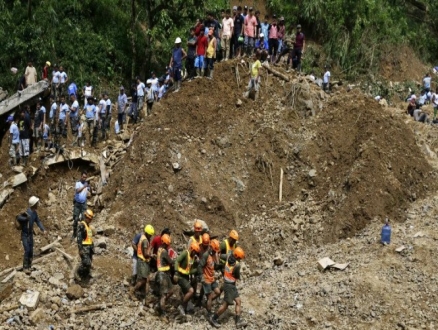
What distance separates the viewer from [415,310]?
38.7 ft

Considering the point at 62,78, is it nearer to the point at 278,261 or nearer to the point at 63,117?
the point at 63,117

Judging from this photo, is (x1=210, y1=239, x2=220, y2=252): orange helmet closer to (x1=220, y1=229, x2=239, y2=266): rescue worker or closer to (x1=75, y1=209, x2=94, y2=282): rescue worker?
(x1=220, y1=229, x2=239, y2=266): rescue worker

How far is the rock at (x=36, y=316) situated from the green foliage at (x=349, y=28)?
1767 centimetres

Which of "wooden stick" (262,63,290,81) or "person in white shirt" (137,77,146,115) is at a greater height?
"wooden stick" (262,63,290,81)

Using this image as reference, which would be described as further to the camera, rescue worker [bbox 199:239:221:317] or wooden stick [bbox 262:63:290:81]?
wooden stick [bbox 262:63:290:81]

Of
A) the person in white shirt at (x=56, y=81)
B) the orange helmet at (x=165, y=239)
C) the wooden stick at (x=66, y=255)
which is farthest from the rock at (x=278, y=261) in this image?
the person in white shirt at (x=56, y=81)

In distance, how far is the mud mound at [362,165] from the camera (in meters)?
14.3

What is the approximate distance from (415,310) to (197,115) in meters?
7.21

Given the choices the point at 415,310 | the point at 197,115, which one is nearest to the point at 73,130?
the point at 197,115

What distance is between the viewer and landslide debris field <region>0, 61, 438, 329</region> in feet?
39.1

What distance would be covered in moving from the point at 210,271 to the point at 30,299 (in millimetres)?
3364

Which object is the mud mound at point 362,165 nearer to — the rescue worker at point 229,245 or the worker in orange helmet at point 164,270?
the rescue worker at point 229,245

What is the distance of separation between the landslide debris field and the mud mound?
3 centimetres

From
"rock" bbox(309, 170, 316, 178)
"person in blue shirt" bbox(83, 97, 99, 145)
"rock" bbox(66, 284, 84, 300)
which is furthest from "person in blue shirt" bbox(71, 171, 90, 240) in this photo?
"rock" bbox(309, 170, 316, 178)
